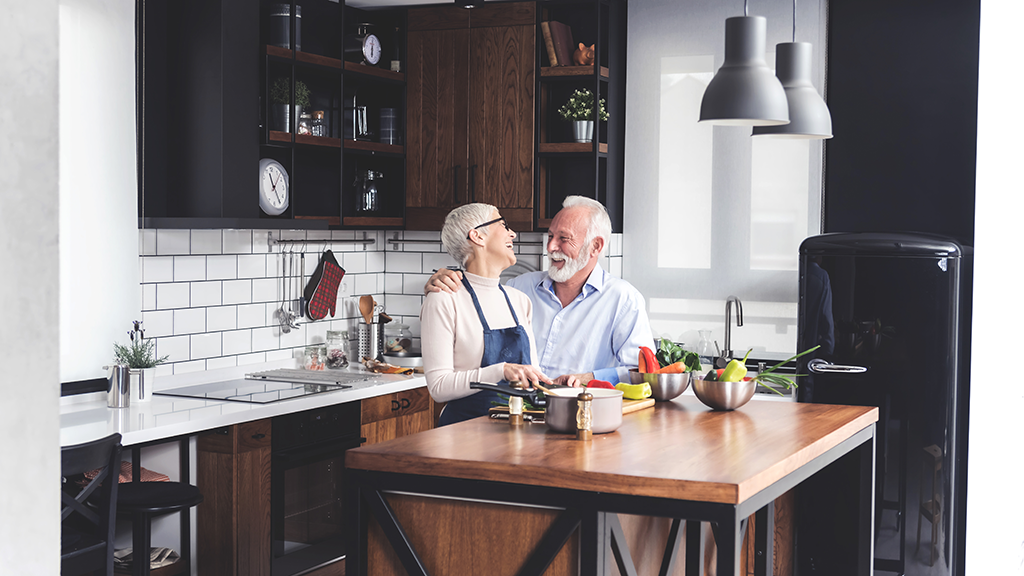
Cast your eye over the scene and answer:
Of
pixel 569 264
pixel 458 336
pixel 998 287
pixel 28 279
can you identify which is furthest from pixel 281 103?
pixel 28 279

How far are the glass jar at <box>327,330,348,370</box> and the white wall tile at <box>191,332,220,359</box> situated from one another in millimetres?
633

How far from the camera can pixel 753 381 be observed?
2.88 m

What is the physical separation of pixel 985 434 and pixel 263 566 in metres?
3.08

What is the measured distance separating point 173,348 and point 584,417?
2663 millimetres

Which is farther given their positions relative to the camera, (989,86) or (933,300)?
(989,86)

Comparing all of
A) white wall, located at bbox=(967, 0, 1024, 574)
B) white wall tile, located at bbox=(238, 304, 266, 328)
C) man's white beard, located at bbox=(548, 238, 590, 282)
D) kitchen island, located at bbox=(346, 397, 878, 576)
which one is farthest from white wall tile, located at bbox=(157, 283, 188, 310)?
white wall, located at bbox=(967, 0, 1024, 574)

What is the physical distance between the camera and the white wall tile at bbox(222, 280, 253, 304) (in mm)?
4660

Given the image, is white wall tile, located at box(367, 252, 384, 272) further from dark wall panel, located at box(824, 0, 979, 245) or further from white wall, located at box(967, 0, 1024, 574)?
white wall, located at box(967, 0, 1024, 574)

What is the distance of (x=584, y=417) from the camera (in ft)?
7.57

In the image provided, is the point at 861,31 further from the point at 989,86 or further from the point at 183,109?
the point at 183,109

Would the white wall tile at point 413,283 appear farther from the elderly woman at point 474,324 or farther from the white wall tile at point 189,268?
the elderly woman at point 474,324

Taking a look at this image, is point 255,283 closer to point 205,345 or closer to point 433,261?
point 205,345

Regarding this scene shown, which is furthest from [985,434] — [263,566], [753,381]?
[263,566]

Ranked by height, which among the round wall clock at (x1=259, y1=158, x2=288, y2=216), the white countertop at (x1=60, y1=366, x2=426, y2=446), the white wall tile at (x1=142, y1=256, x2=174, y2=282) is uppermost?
the round wall clock at (x1=259, y1=158, x2=288, y2=216)
